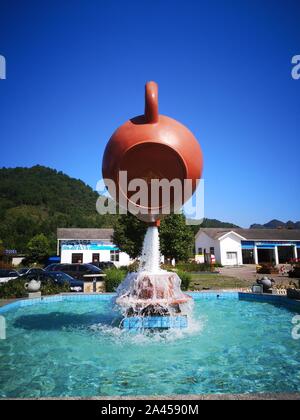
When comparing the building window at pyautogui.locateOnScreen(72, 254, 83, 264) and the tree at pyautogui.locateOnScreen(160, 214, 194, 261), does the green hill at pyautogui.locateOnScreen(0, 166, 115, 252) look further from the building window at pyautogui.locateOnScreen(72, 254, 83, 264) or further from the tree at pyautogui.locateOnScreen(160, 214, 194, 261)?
the tree at pyautogui.locateOnScreen(160, 214, 194, 261)

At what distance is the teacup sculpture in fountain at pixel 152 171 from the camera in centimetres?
632

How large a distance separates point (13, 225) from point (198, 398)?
69.6 m

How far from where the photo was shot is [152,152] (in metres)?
6.40

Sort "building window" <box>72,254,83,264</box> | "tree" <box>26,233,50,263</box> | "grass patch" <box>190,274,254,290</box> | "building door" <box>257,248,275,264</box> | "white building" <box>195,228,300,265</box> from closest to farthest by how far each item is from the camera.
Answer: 1. "grass patch" <box>190,274,254,290</box>
2. "building window" <box>72,254,83,264</box>
3. "white building" <box>195,228,300,265</box>
4. "tree" <box>26,233,50,263</box>
5. "building door" <box>257,248,275,264</box>

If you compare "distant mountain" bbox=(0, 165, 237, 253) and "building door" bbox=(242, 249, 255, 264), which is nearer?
"building door" bbox=(242, 249, 255, 264)

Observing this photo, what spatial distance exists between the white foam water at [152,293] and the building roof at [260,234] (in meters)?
39.7

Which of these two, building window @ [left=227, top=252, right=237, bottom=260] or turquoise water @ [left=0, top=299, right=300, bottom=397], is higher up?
building window @ [left=227, top=252, right=237, bottom=260]

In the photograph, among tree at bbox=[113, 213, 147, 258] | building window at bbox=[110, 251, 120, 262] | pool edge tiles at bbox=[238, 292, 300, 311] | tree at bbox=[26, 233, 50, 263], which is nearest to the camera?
pool edge tiles at bbox=[238, 292, 300, 311]

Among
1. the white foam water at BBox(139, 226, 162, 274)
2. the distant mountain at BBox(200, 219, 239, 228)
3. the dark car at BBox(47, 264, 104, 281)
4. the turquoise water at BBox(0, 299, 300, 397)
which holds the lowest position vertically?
the turquoise water at BBox(0, 299, 300, 397)

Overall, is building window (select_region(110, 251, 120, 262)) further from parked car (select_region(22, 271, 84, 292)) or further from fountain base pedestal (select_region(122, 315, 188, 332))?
fountain base pedestal (select_region(122, 315, 188, 332))

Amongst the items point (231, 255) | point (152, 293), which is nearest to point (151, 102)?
point (152, 293)

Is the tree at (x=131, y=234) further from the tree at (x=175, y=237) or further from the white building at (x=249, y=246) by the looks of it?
the white building at (x=249, y=246)

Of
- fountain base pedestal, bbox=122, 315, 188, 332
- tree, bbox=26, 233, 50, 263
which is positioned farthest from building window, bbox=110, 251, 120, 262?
fountain base pedestal, bbox=122, 315, 188, 332

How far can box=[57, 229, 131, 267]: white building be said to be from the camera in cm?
4191
